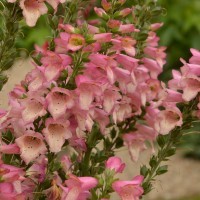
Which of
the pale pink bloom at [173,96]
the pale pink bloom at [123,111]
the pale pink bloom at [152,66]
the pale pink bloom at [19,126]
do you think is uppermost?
the pale pink bloom at [19,126]

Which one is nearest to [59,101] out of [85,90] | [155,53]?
[85,90]

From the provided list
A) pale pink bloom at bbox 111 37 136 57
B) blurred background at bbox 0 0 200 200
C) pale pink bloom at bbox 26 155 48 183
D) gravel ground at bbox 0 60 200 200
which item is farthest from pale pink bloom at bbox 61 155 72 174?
blurred background at bbox 0 0 200 200

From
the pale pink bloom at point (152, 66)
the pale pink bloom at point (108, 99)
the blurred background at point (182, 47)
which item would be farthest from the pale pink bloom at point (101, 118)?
the blurred background at point (182, 47)

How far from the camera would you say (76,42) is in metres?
1.23

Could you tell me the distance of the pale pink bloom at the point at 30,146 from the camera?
125 centimetres

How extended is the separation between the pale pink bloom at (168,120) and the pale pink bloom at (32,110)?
0.29 m

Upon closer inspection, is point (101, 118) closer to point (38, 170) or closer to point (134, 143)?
point (38, 170)

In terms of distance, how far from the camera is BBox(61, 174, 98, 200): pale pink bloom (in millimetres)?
1229

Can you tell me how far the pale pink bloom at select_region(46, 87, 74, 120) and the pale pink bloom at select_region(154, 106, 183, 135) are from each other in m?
0.27

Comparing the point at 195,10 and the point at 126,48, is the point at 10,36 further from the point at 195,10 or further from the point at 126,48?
the point at 195,10

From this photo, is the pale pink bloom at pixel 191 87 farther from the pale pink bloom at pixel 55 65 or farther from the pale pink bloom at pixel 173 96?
the pale pink bloom at pixel 55 65

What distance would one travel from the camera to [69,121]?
1.28 metres

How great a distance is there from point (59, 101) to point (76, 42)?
0.10 m

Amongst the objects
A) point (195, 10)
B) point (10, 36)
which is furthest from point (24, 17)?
point (195, 10)
